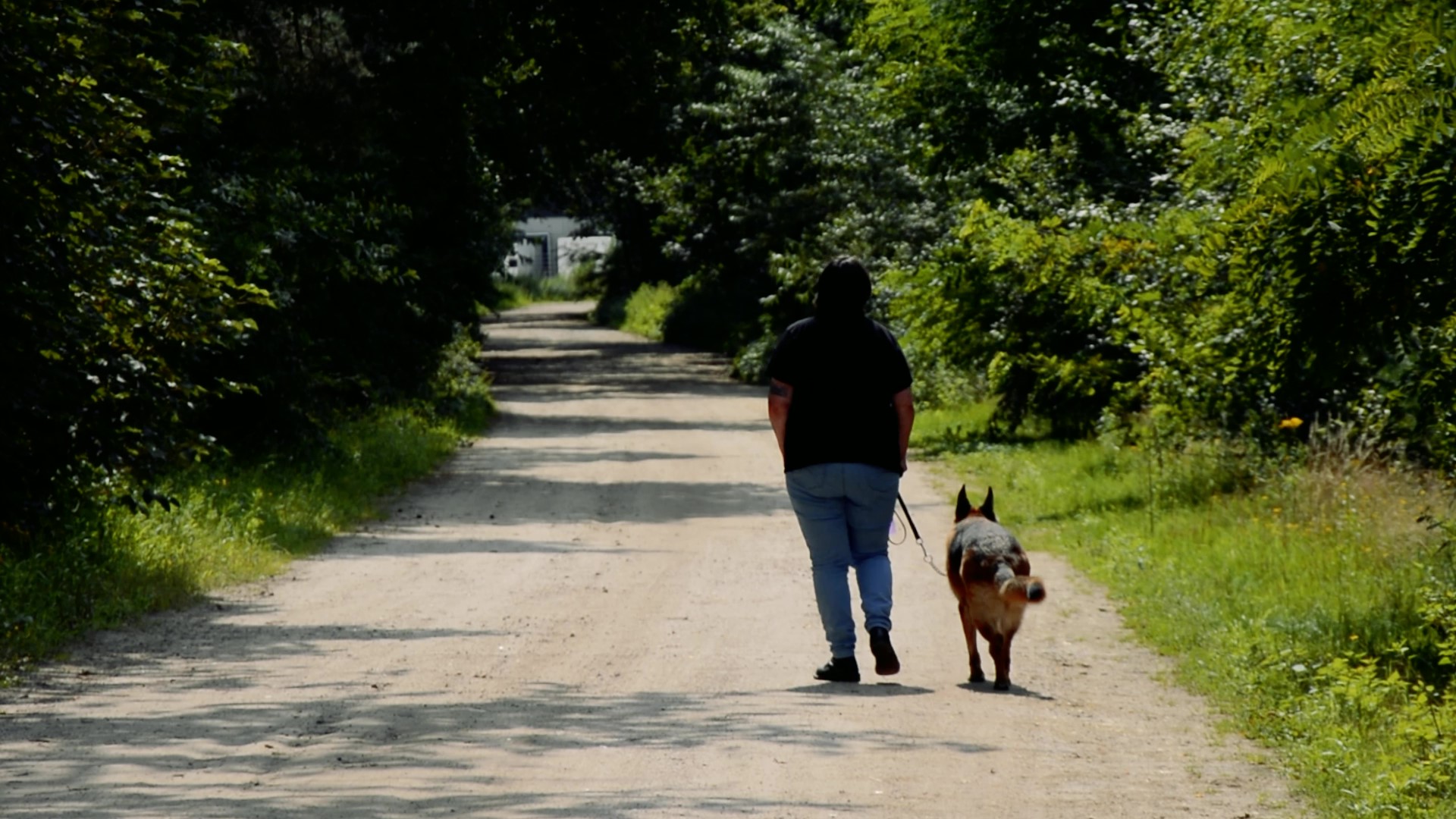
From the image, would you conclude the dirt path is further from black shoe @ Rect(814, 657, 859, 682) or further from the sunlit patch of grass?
the sunlit patch of grass

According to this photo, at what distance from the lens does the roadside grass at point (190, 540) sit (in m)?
11.7

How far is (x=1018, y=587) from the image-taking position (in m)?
8.88

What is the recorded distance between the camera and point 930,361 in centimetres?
3002

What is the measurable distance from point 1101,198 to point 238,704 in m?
13.1

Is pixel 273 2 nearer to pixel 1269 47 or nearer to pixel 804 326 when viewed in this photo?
pixel 1269 47

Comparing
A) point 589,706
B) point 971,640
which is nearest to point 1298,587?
point 971,640

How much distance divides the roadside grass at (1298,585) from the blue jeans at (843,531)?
1.76 m

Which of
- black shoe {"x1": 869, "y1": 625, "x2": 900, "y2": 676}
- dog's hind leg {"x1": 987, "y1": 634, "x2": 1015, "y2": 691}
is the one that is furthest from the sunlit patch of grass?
black shoe {"x1": 869, "y1": 625, "x2": 900, "y2": 676}

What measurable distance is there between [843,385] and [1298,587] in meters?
4.21

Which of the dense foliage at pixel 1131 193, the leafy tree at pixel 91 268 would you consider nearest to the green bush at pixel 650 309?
the dense foliage at pixel 1131 193

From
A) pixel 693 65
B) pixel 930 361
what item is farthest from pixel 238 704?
pixel 693 65

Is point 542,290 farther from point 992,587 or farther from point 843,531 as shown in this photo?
point 992,587

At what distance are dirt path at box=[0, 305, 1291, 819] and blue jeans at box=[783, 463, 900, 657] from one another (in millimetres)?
358

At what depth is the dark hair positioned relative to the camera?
9.18 meters
